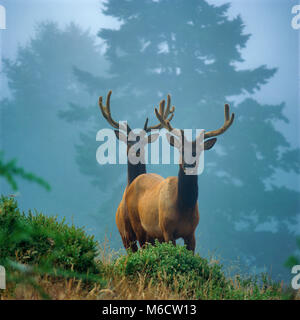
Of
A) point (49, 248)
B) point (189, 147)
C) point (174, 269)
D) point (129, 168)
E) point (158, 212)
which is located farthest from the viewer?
point (129, 168)

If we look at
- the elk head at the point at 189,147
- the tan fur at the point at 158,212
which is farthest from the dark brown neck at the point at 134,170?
the elk head at the point at 189,147

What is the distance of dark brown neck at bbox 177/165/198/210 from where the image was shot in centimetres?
371

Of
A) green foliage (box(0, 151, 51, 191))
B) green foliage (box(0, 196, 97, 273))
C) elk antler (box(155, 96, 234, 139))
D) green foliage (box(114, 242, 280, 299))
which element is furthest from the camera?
elk antler (box(155, 96, 234, 139))

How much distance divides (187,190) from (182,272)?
0.85 metres

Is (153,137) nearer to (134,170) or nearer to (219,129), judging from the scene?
(134,170)

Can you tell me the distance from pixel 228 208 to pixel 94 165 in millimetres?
5664

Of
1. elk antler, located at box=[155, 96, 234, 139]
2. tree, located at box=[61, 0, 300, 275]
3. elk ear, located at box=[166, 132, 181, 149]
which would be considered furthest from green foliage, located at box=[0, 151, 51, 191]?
tree, located at box=[61, 0, 300, 275]

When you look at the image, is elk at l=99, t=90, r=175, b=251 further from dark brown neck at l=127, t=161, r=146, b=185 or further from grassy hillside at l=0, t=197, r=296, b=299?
grassy hillside at l=0, t=197, r=296, b=299

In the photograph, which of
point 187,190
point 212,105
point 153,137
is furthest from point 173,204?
point 212,105

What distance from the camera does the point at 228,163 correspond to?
14156 mm

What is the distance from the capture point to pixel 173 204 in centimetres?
385

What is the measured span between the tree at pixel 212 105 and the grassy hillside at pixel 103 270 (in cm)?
970

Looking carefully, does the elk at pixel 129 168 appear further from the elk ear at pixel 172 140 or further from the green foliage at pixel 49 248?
the green foliage at pixel 49 248
